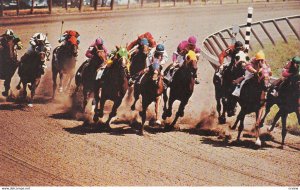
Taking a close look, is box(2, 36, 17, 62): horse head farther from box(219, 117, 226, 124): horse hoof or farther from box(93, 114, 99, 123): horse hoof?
box(219, 117, 226, 124): horse hoof

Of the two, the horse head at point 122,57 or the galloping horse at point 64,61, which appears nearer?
the horse head at point 122,57

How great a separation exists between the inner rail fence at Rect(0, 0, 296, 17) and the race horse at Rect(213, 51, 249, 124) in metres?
9.82

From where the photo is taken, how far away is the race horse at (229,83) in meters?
11.0

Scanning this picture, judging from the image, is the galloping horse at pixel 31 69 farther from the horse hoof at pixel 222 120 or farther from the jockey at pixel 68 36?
the horse hoof at pixel 222 120

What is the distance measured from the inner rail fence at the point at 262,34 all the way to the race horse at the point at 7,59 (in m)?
4.76

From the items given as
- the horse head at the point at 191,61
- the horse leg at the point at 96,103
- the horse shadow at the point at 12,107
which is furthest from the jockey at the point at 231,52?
the horse shadow at the point at 12,107

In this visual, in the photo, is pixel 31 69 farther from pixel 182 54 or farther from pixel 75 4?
pixel 75 4

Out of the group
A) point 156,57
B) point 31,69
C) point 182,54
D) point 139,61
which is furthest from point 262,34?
point 31,69

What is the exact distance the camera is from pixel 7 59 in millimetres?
12250

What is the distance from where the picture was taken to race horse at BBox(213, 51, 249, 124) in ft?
36.2

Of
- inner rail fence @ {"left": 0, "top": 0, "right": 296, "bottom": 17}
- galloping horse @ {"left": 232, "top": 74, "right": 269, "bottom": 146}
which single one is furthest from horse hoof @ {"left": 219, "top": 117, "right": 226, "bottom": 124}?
inner rail fence @ {"left": 0, "top": 0, "right": 296, "bottom": 17}

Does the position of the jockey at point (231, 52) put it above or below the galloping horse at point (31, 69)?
above

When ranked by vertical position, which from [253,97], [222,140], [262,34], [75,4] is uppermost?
[75,4]

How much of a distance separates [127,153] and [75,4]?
1470cm
